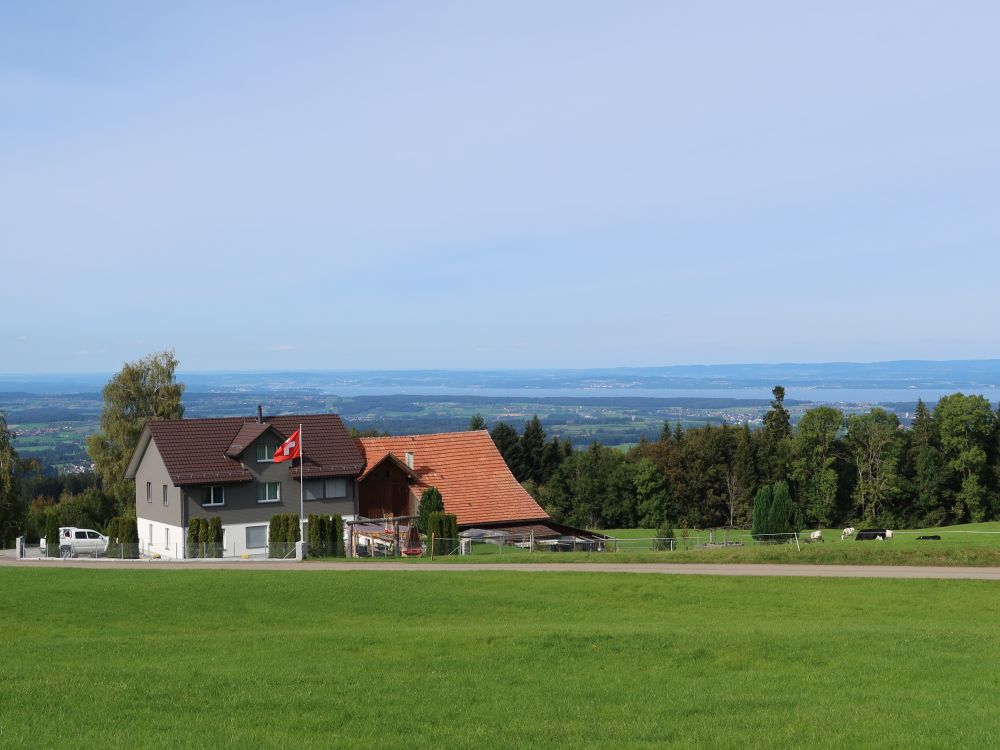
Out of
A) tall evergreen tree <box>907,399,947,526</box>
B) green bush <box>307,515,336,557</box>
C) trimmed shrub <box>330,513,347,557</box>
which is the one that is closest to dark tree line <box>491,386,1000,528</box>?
tall evergreen tree <box>907,399,947,526</box>

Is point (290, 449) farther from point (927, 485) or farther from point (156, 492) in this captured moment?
point (927, 485)

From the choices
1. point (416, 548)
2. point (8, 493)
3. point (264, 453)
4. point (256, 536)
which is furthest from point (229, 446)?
point (8, 493)

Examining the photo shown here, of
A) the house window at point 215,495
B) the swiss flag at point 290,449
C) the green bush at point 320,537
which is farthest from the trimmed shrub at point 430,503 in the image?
the house window at point 215,495

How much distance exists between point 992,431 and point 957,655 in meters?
77.3

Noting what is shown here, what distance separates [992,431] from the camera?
87.3 meters

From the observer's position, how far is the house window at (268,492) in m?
51.8

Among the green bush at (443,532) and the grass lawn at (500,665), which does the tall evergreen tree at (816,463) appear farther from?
the grass lawn at (500,665)

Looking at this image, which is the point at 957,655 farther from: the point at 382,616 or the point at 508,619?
the point at 382,616

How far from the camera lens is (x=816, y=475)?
8844 centimetres

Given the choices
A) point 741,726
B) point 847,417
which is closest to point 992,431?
point 847,417

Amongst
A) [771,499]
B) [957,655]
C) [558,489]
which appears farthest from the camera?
[558,489]

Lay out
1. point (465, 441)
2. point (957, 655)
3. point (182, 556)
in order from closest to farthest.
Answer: point (957, 655), point (182, 556), point (465, 441)

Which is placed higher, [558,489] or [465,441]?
[465,441]

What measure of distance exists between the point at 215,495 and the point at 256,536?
2932 mm
